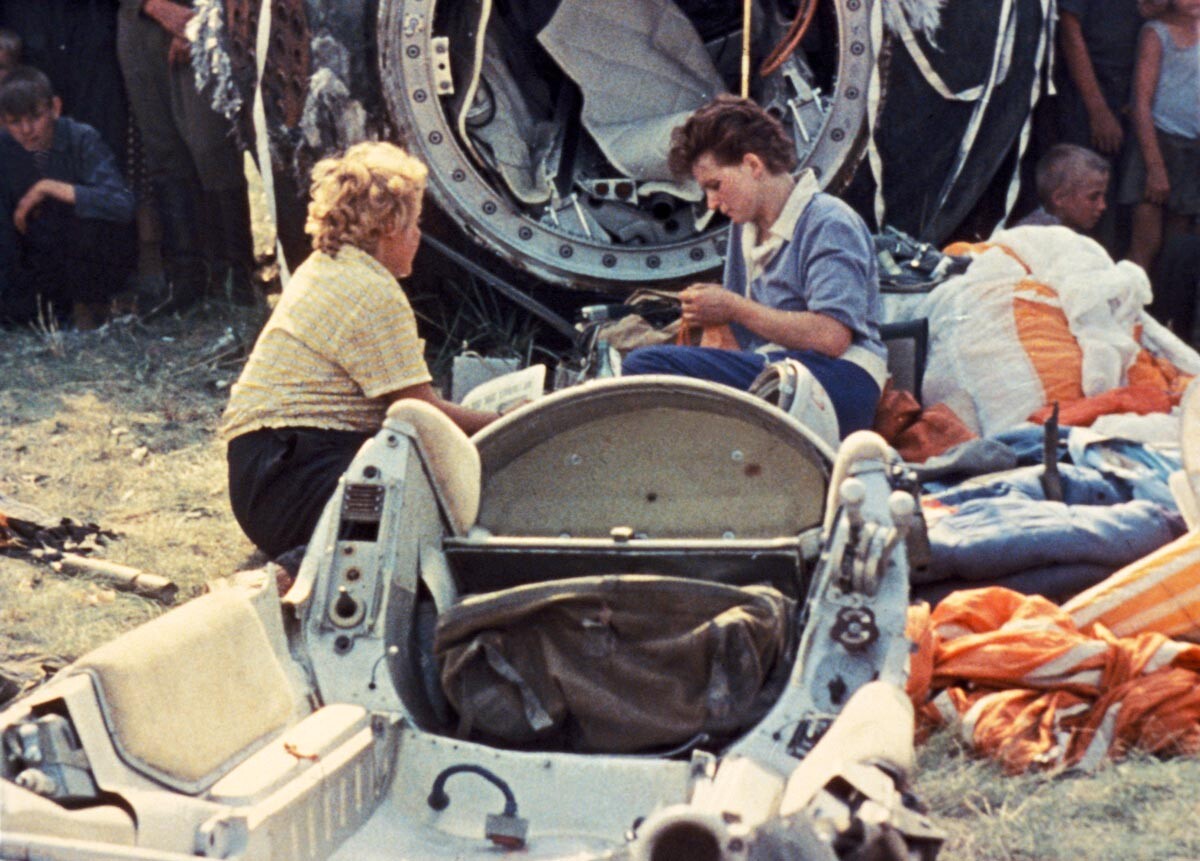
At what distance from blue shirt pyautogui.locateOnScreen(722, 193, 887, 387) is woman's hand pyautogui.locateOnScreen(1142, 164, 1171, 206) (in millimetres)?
2771

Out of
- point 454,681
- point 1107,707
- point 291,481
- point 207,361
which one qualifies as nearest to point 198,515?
point 291,481

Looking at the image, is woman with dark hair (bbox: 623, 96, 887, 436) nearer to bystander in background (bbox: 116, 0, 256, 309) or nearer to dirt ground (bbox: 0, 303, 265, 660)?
dirt ground (bbox: 0, 303, 265, 660)

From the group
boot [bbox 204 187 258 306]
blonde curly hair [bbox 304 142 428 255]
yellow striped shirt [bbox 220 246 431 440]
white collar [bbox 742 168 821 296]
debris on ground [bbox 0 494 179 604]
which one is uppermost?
blonde curly hair [bbox 304 142 428 255]

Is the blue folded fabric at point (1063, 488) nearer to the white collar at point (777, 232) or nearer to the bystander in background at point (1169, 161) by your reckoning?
the white collar at point (777, 232)

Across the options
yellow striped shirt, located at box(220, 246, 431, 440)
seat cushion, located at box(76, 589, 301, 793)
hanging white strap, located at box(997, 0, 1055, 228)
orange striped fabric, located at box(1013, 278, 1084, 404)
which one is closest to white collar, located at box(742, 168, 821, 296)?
orange striped fabric, located at box(1013, 278, 1084, 404)

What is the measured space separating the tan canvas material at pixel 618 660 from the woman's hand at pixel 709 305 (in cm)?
220

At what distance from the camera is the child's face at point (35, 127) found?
8891 millimetres

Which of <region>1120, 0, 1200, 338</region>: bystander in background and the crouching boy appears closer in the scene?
<region>1120, 0, 1200, 338</region>: bystander in background

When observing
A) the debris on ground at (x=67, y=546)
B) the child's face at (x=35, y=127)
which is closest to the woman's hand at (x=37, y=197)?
the child's face at (x=35, y=127)

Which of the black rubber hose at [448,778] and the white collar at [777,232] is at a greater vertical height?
the white collar at [777,232]

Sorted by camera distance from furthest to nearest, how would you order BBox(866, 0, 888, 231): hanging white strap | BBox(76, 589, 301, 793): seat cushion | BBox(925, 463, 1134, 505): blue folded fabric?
BBox(866, 0, 888, 231): hanging white strap, BBox(925, 463, 1134, 505): blue folded fabric, BBox(76, 589, 301, 793): seat cushion

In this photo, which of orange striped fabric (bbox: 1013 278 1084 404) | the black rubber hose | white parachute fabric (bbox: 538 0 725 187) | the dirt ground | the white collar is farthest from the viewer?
white parachute fabric (bbox: 538 0 725 187)

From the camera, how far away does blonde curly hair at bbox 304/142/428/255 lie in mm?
5219

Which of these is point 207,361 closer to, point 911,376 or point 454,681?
point 911,376
